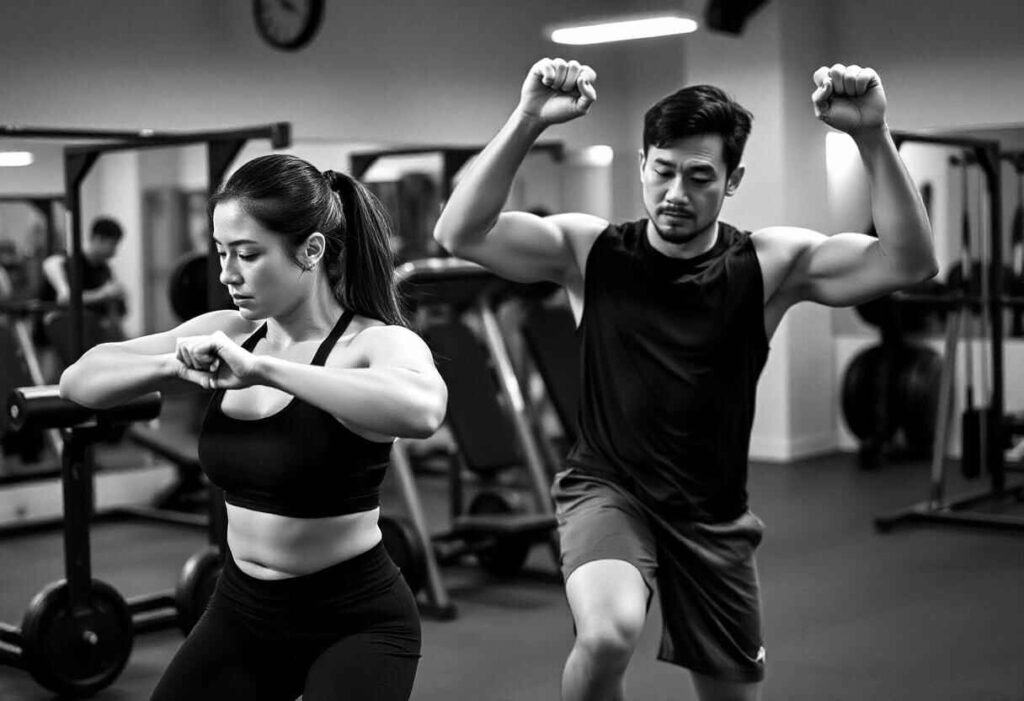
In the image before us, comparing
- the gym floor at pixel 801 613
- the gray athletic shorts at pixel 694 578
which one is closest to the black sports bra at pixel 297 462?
the gray athletic shorts at pixel 694 578

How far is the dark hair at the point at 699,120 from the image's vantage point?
260cm

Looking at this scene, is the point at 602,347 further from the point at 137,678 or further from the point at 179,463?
the point at 179,463

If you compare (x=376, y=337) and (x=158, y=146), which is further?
(x=158, y=146)

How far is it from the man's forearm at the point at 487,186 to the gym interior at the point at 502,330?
5.34 ft

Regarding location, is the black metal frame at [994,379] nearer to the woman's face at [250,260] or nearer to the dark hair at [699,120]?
the dark hair at [699,120]

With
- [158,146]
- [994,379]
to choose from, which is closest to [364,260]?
[158,146]

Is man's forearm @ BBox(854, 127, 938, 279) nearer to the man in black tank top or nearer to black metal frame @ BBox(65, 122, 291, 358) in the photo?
the man in black tank top

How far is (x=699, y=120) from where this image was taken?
8.54 ft

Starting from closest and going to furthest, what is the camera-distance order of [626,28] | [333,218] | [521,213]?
[333,218], [521,213], [626,28]

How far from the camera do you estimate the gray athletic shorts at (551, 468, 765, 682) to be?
2.64 meters

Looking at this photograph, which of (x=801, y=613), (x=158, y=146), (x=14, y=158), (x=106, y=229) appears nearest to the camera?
(x=158, y=146)

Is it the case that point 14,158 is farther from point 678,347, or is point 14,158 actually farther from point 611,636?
point 611,636

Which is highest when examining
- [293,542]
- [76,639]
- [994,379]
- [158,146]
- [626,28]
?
[626,28]

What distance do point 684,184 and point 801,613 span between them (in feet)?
8.95
